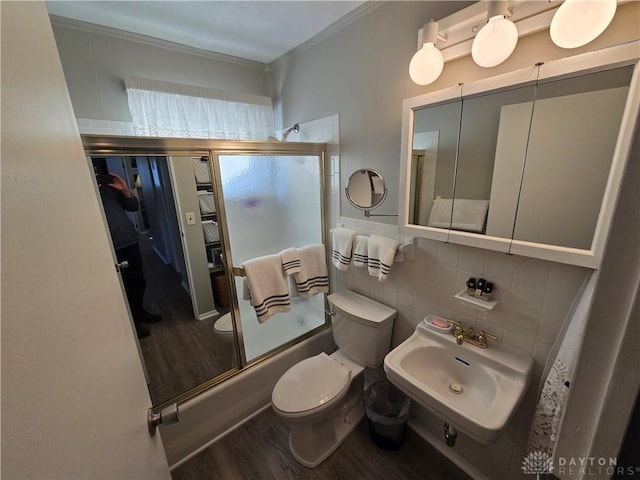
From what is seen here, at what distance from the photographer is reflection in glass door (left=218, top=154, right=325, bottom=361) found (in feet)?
5.11

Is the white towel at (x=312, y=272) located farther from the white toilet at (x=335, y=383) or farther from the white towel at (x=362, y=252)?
the white towel at (x=362, y=252)

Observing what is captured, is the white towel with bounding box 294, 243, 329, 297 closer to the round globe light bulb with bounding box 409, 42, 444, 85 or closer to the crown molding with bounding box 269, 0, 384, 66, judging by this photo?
the round globe light bulb with bounding box 409, 42, 444, 85

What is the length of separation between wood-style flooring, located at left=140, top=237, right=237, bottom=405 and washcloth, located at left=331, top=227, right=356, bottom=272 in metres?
0.83

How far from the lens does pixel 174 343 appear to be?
1610 millimetres

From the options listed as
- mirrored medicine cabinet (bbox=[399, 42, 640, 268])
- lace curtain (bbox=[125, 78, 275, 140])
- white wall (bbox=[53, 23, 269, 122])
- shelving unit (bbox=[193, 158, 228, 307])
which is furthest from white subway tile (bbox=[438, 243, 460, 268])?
white wall (bbox=[53, 23, 269, 122])

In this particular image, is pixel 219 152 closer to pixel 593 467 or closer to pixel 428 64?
pixel 428 64

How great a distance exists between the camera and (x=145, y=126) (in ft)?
5.46

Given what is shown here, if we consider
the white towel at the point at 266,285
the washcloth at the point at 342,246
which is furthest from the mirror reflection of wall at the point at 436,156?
the white towel at the point at 266,285

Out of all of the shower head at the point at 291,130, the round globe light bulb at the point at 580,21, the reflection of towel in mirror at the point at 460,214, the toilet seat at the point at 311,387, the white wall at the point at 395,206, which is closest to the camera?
the round globe light bulb at the point at 580,21

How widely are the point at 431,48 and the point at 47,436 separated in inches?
58.8

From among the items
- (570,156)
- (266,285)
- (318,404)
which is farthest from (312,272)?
(570,156)

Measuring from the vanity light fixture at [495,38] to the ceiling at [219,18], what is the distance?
71cm

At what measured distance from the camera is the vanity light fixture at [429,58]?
105 cm

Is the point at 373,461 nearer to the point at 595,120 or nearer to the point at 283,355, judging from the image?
the point at 283,355
